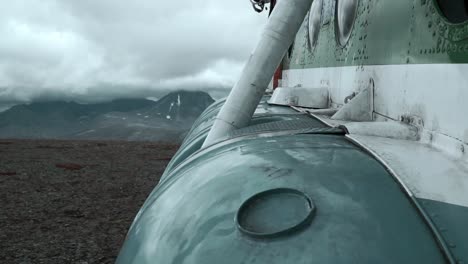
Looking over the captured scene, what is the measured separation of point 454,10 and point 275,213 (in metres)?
2.06

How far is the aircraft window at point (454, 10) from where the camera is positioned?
2.79m

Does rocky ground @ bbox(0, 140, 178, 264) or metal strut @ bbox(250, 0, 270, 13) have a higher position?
metal strut @ bbox(250, 0, 270, 13)

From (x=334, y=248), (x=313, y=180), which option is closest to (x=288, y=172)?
(x=313, y=180)

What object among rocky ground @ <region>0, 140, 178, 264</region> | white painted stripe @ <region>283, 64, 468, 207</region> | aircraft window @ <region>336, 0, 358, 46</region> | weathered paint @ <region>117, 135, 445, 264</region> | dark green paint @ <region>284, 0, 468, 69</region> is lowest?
rocky ground @ <region>0, 140, 178, 264</region>

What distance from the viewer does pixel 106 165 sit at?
56.5 feet

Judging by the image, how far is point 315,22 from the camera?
7.47m

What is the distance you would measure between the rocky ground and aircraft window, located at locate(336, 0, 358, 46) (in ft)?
18.9

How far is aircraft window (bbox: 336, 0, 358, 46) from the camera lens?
16.8ft

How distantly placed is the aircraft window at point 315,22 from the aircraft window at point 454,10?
4.30 meters

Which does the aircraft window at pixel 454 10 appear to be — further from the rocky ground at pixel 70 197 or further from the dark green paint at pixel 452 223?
the rocky ground at pixel 70 197

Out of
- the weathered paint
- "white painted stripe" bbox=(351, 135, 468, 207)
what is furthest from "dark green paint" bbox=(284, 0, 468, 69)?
the weathered paint

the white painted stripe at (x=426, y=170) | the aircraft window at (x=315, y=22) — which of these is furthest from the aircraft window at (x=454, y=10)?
the aircraft window at (x=315, y=22)

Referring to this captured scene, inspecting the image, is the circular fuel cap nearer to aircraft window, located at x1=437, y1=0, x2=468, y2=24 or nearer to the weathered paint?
the weathered paint

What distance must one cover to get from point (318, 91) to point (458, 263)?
Answer: 4.95m
